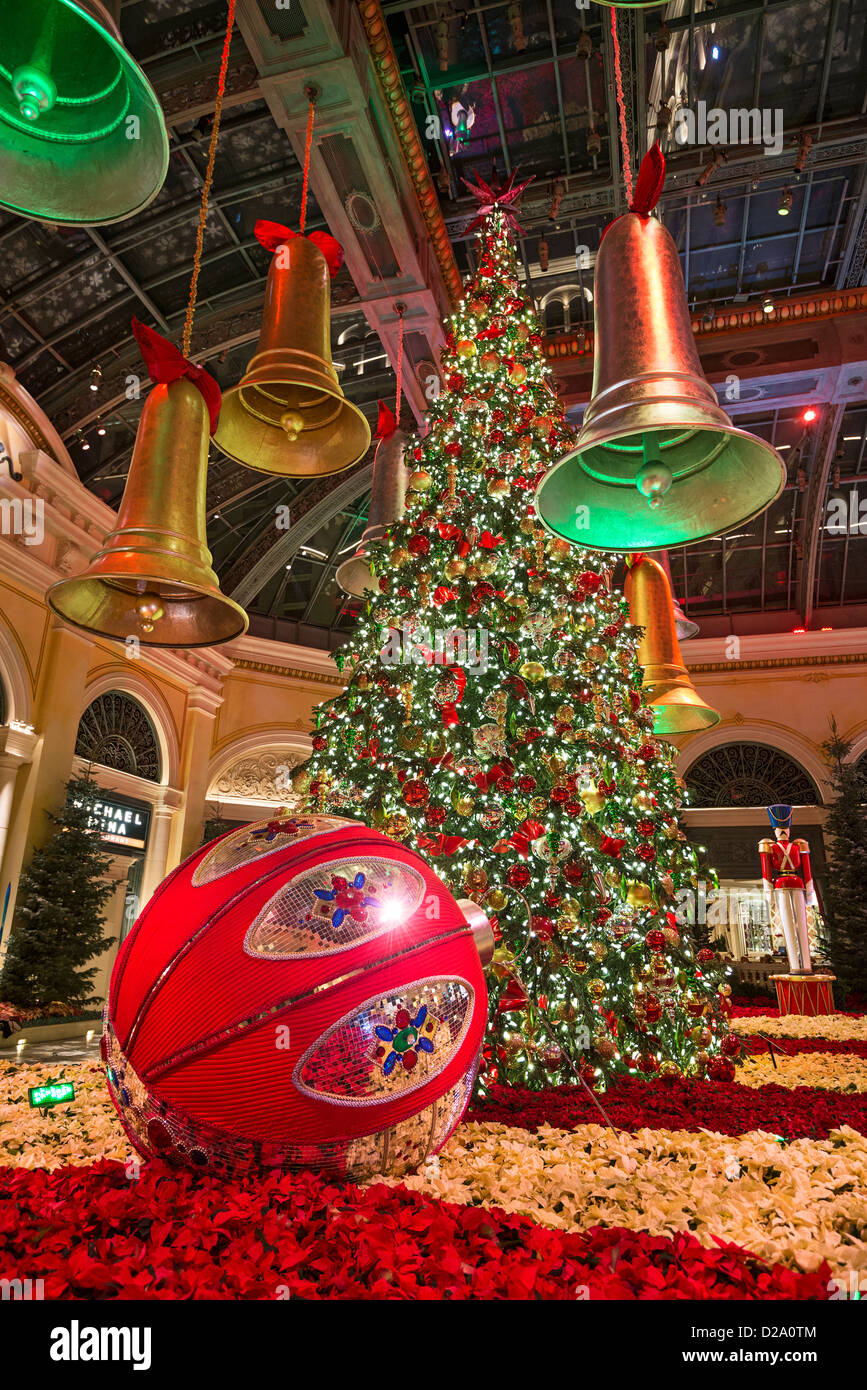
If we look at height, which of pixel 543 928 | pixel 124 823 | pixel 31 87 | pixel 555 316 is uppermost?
pixel 555 316

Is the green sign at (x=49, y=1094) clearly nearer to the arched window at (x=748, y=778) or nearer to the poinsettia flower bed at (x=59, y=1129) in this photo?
the poinsettia flower bed at (x=59, y=1129)

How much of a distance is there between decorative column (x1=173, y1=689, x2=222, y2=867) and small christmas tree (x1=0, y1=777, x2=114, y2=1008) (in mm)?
4542

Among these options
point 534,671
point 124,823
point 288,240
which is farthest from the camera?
point 124,823

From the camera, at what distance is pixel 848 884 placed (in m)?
15.4

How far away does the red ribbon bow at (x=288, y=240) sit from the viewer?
392 centimetres

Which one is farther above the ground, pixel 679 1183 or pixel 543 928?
pixel 543 928

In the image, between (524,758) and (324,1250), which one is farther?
(524,758)

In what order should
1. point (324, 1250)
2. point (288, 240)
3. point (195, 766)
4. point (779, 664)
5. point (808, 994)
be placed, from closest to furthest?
1. point (324, 1250)
2. point (288, 240)
3. point (808, 994)
4. point (195, 766)
5. point (779, 664)

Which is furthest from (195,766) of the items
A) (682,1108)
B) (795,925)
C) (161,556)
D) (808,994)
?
(682,1108)

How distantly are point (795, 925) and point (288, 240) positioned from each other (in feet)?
37.2

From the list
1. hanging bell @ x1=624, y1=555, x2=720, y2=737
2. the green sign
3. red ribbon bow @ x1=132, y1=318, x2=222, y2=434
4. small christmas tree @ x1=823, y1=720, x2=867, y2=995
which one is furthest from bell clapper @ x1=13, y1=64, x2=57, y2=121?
small christmas tree @ x1=823, y1=720, x2=867, y2=995

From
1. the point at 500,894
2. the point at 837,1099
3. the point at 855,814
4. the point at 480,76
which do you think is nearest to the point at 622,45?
the point at 480,76

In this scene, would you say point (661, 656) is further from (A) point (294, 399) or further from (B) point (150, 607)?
(B) point (150, 607)

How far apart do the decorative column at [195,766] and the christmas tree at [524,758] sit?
1325 centimetres
